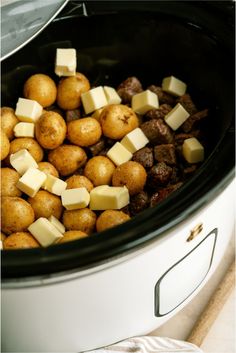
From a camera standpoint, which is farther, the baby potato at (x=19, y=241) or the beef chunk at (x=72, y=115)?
the beef chunk at (x=72, y=115)

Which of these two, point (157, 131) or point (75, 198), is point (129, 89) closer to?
point (157, 131)

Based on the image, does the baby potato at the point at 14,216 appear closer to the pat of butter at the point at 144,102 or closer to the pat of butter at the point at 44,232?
the pat of butter at the point at 44,232

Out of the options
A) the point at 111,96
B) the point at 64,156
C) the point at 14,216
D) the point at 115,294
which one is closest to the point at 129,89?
the point at 111,96

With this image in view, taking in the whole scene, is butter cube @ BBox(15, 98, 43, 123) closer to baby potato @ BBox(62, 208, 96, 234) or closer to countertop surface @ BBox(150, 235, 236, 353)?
baby potato @ BBox(62, 208, 96, 234)

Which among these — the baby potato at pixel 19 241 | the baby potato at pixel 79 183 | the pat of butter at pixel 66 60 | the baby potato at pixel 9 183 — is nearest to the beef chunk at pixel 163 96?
the pat of butter at pixel 66 60

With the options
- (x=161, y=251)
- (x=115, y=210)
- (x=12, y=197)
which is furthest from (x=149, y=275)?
(x=12, y=197)

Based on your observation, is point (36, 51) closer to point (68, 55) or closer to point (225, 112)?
point (68, 55)
